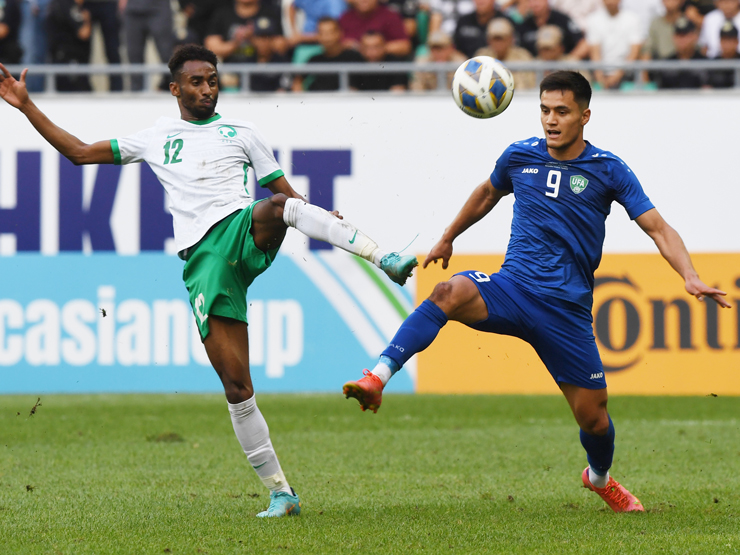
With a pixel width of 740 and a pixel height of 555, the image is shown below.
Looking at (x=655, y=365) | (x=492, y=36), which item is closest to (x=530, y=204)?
(x=655, y=365)

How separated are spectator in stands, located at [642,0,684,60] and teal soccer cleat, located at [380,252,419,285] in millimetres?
10206

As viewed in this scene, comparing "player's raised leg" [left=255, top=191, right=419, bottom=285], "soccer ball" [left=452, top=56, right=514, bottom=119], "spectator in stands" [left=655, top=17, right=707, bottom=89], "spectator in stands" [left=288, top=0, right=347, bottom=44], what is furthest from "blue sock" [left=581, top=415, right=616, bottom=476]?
"spectator in stands" [left=288, top=0, right=347, bottom=44]

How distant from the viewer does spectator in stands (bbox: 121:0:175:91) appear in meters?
14.0

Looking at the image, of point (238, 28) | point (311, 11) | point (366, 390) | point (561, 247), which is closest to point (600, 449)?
point (561, 247)

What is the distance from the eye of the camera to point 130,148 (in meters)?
6.14

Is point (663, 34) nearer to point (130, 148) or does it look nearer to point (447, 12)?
point (447, 12)

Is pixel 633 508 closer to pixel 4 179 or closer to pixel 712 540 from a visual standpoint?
pixel 712 540

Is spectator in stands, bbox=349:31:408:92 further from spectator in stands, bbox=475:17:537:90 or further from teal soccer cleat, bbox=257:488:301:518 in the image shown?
teal soccer cleat, bbox=257:488:301:518

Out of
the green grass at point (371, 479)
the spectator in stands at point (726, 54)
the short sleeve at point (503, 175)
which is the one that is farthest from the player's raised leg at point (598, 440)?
the spectator in stands at point (726, 54)

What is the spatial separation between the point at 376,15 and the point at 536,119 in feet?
8.69

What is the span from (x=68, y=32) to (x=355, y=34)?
3882 mm

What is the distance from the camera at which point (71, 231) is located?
43.7 feet

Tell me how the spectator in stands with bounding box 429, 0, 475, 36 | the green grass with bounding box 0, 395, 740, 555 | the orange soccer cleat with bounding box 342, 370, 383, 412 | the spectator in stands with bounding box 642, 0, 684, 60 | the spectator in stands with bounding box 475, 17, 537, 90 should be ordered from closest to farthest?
the orange soccer cleat with bounding box 342, 370, 383, 412 < the green grass with bounding box 0, 395, 740, 555 < the spectator in stands with bounding box 475, 17, 537, 90 < the spectator in stands with bounding box 642, 0, 684, 60 < the spectator in stands with bounding box 429, 0, 475, 36

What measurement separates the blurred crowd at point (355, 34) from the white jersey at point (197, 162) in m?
7.76
